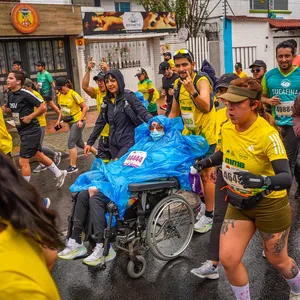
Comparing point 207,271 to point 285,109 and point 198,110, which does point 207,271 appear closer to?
point 198,110

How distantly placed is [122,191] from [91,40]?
41.9ft

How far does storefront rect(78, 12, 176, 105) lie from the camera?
15.3 m

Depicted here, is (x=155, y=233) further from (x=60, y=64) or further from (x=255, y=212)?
(x=60, y=64)

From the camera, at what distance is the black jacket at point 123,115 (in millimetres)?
4887

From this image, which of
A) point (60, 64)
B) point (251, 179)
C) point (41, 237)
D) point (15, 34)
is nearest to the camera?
point (41, 237)

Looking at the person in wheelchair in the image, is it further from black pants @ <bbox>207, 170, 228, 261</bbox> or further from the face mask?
black pants @ <bbox>207, 170, 228, 261</bbox>

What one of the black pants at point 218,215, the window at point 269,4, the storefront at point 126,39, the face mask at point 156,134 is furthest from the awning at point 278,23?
the black pants at point 218,215

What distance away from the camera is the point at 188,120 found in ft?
15.3

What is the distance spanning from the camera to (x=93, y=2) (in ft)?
57.9

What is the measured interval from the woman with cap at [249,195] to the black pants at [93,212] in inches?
46.8

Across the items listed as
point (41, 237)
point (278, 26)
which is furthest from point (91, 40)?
point (41, 237)

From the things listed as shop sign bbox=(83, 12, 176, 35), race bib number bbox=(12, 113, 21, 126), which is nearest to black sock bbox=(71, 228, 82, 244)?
race bib number bbox=(12, 113, 21, 126)

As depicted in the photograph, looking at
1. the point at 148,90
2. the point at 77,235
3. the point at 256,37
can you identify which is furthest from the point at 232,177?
the point at 256,37

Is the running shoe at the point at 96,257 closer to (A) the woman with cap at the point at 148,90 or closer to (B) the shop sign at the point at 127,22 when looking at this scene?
(A) the woman with cap at the point at 148,90
